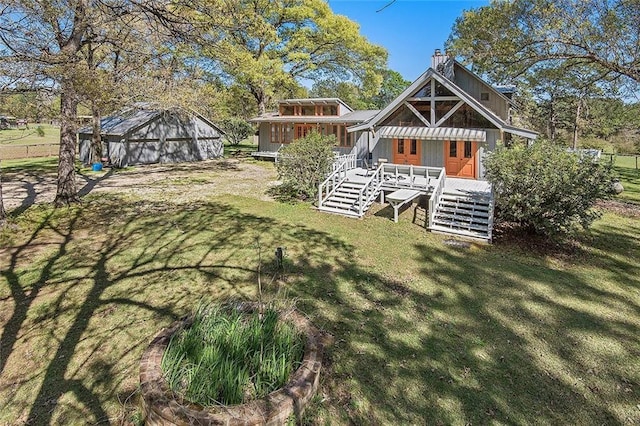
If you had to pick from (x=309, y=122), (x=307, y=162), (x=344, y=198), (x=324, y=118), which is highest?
(x=324, y=118)

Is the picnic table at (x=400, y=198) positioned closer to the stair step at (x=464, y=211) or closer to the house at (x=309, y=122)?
the stair step at (x=464, y=211)

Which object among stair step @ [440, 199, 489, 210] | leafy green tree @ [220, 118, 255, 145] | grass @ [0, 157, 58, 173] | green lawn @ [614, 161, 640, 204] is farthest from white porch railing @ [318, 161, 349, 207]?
leafy green tree @ [220, 118, 255, 145]

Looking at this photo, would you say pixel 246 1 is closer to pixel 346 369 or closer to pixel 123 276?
pixel 123 276

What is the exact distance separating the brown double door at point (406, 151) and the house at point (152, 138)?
12.4 metres

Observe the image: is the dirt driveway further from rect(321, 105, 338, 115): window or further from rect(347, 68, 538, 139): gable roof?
rect(347, 68, 538, 139): gable roof

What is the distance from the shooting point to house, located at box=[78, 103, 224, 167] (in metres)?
22.5

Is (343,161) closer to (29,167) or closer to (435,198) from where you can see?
(435,198)

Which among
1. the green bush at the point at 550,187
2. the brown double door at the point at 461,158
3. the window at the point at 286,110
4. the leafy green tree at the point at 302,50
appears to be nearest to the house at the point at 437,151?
the brown double door at the point at 461,158

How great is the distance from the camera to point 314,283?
714 centimetres

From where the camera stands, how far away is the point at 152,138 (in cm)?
2400

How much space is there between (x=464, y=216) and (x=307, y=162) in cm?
601

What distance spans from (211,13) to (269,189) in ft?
28.1

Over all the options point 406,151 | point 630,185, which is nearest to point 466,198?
point 406,151

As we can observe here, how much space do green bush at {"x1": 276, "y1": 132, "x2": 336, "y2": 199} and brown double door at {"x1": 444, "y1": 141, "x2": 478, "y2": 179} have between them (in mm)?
4753
